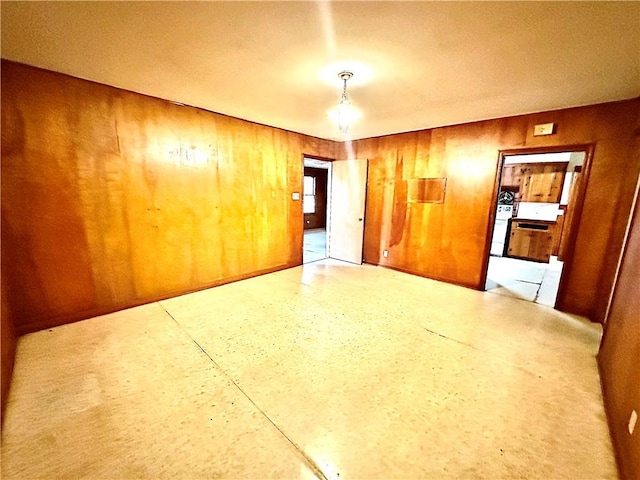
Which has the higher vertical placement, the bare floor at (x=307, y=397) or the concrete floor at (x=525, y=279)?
the bare floor at (x=307, y=397)

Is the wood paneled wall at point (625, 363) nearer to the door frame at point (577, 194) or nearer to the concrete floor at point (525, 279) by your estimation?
the door frame at point (577, 194)

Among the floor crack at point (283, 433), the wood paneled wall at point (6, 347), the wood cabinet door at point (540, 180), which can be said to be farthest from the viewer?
the wood cabinet door at point (540, 180)

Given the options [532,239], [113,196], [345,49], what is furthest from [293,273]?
A: [532,239]

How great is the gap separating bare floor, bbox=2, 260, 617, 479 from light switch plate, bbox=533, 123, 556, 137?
2.23m

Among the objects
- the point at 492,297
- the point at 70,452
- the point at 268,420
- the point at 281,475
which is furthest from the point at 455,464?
the point at 492,297

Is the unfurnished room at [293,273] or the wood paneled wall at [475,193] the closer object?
the unfurnished room at [293,273]

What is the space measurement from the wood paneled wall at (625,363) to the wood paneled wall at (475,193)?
0.85 metres

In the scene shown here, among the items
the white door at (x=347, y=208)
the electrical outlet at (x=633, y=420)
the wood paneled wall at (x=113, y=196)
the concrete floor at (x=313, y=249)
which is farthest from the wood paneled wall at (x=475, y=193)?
the wood paneled wall at (x=113, y=196)

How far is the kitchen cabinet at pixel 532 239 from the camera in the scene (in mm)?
5465

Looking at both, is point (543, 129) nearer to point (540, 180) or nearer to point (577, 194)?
point (577, 194)

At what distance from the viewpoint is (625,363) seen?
1.56 m

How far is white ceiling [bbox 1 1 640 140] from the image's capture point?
1.46 m

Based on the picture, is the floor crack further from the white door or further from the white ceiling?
the white door

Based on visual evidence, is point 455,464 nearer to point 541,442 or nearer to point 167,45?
point 541,442
